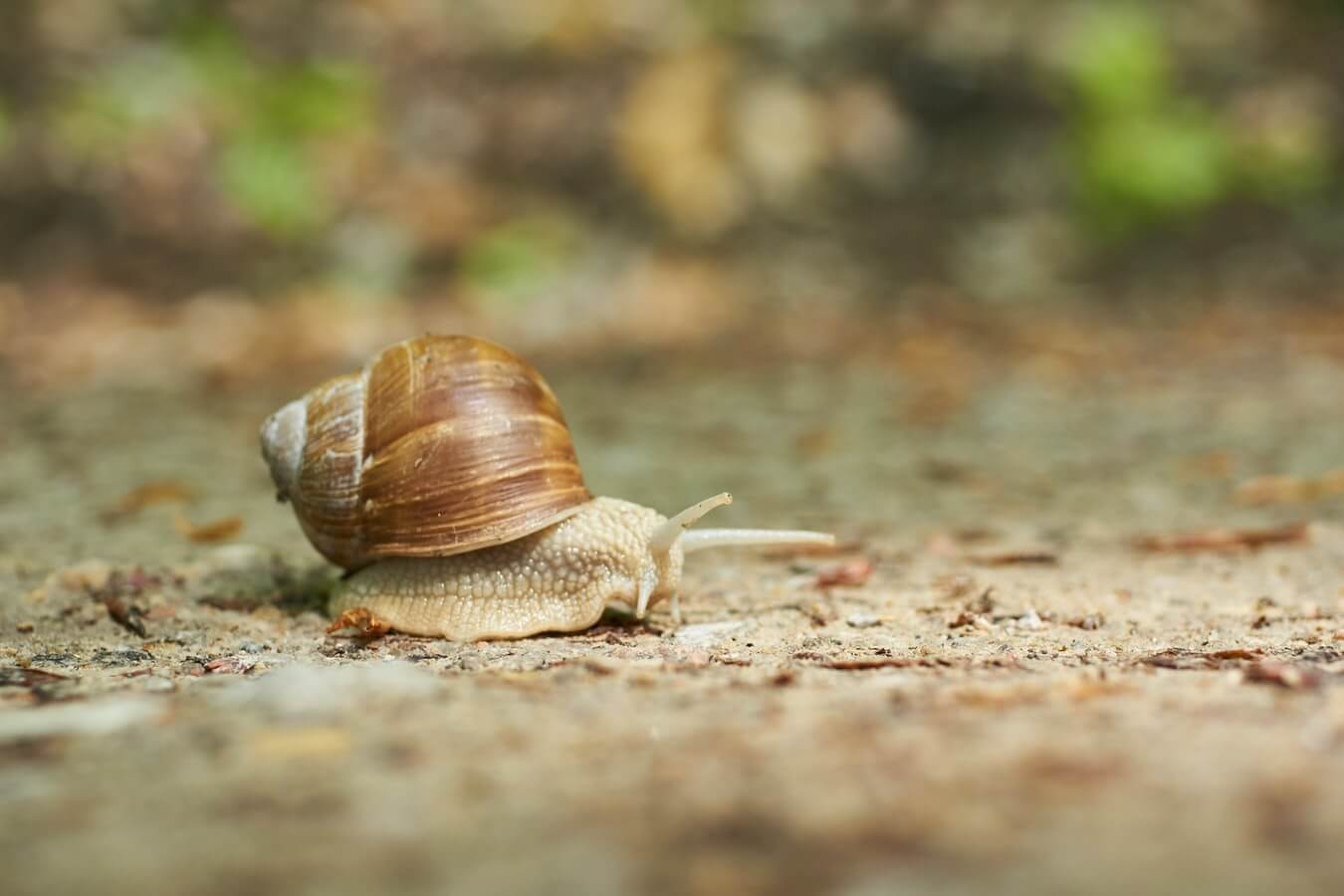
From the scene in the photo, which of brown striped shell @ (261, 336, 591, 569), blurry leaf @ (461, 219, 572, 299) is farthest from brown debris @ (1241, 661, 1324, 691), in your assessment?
blurry leaf @ (461, 219, 572, 299)

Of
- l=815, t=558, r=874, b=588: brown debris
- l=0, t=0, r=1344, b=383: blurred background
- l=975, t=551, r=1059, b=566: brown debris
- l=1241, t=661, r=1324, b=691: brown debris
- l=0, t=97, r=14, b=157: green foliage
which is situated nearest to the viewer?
l=1241, t=661, r=1324, b=691: brown debris

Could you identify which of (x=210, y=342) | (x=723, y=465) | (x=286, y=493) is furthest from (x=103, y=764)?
(x=210, y=342)

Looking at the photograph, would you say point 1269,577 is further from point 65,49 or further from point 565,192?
point 65,49

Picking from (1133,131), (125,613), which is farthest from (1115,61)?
(125,613)

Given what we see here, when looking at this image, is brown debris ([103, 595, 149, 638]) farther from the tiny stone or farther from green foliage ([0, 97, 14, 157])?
green foliage ([0, 97, 14, 157])

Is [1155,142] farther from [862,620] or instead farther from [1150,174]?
[862,620]

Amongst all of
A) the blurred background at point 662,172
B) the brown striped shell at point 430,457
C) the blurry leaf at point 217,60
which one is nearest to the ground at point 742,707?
the brown striped shell at point 430,457

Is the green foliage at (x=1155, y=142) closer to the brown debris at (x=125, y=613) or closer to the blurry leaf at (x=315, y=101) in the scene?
the blurry leaf at (x=315, y=101)
